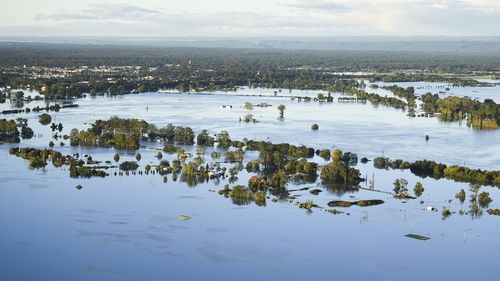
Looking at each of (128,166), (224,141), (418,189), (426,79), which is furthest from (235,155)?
(426,79)

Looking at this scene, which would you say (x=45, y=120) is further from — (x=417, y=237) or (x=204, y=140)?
(x=417, y=237)

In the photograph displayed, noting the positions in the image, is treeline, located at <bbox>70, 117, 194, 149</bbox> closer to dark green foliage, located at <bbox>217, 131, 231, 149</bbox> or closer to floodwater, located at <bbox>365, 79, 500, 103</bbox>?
dark green foliage, located at <bbox>217, 131, 231, 149</bbox>

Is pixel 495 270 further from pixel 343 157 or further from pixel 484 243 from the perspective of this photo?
pixel 343 157

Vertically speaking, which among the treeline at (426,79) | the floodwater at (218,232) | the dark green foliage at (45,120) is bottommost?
the floodwater at (218,232)

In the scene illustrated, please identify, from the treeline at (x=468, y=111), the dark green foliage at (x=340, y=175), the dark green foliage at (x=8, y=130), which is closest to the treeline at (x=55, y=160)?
the dark green foliage at (x=8, y=130)

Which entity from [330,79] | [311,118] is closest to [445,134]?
[311,118]

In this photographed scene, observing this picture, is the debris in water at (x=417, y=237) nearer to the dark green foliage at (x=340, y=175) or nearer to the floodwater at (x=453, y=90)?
the dark green foliage at (x=340, y=175)
